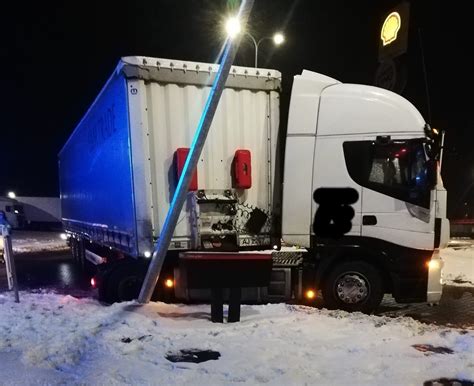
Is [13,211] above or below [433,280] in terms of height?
below

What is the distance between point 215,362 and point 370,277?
133 inches

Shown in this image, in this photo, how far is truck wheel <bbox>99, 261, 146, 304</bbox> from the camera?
7.59m

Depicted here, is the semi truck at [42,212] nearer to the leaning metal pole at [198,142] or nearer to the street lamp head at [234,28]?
the leaning metal pole at [198,142]

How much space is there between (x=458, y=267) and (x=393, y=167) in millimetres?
6530

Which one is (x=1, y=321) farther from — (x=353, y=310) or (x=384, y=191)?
(x=384, y=191)

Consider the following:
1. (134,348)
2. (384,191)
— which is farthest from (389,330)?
(134,348)

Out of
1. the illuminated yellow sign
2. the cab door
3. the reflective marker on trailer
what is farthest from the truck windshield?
the illuminated yellow sign

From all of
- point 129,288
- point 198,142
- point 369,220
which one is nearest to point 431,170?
point 369,220

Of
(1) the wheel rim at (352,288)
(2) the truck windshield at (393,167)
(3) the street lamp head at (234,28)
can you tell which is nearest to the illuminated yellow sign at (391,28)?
(2) the truck windshield at (393,167)

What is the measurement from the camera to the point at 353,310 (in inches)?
→ 284

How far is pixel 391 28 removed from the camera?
1010 centimetres

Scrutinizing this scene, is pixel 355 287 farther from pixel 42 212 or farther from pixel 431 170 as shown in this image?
pixel 42 212

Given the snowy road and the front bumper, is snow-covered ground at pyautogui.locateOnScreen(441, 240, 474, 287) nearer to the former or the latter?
the snowy road

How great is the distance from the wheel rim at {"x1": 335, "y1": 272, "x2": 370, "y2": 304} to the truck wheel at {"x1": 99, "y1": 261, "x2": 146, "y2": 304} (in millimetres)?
3074
